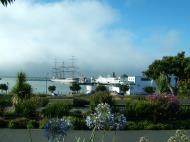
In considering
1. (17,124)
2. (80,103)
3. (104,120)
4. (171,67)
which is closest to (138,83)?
(171,67)

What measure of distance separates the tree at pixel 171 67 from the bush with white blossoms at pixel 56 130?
248ft

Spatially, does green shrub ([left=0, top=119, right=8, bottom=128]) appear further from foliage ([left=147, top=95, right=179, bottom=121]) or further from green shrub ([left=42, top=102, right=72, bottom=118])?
foliage ([left=147, top=95, right=179, bottom=121])

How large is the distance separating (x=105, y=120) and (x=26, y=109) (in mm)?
29856

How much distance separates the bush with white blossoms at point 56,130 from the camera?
5.52 metres

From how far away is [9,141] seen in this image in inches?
842

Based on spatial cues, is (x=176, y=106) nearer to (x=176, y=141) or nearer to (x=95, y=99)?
(x=95, y=99)

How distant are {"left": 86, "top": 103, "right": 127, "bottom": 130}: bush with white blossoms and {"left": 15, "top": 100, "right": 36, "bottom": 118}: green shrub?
28.9 metres

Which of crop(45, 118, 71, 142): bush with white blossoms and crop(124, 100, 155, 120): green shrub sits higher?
crop(45, 118, 71, 142): bush with white blossoms

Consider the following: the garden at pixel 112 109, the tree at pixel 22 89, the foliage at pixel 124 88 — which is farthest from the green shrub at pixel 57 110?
the foliage at pixel 124 88

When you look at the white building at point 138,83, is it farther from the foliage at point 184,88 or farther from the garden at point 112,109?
the garden at point 112,109

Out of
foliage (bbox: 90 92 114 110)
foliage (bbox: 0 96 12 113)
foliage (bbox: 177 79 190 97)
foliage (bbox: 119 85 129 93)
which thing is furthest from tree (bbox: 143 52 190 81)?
foliage (bbox: 90 92 114 110)

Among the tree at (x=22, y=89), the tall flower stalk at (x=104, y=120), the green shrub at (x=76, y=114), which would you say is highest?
the tree at (x=22, y=89)

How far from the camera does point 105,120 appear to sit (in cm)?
590

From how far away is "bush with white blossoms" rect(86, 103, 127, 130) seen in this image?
5.86m
